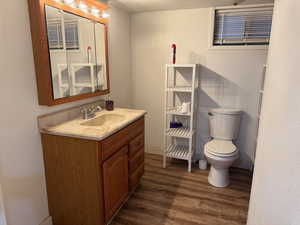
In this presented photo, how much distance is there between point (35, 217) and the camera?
5.41ft

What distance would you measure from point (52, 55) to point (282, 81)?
5.23 ft

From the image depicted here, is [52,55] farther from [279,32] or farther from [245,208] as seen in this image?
[245,208]

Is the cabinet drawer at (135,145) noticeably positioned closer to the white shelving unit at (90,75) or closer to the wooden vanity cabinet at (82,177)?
the wooden vanity cabinet at (82,177)

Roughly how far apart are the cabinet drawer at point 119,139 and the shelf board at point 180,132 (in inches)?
27.2

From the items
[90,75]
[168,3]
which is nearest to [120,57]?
[90,75]

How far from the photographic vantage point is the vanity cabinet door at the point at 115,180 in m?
1.67

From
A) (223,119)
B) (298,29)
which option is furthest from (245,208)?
(298,29)

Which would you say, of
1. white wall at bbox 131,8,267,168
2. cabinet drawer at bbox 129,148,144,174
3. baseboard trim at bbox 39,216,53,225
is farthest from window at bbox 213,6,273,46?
baseboard trim at bbox 39,216,53,225

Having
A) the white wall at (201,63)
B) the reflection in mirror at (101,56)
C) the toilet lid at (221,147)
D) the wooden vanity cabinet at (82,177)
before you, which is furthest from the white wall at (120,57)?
the toilet lid at (221,147)

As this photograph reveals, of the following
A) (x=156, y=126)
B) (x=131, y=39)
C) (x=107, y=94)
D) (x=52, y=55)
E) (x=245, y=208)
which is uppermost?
(x=131, y=39)

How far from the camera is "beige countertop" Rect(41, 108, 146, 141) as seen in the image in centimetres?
152

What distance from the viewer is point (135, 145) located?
7.04ft

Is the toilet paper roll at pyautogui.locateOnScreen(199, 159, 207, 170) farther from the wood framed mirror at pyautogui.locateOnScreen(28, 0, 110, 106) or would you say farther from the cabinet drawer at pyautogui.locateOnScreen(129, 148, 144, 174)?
the wood framed mirror at pyautogui.locateOnScreen(28, 0, 110, 106)

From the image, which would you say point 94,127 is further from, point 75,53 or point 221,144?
point 221,144
